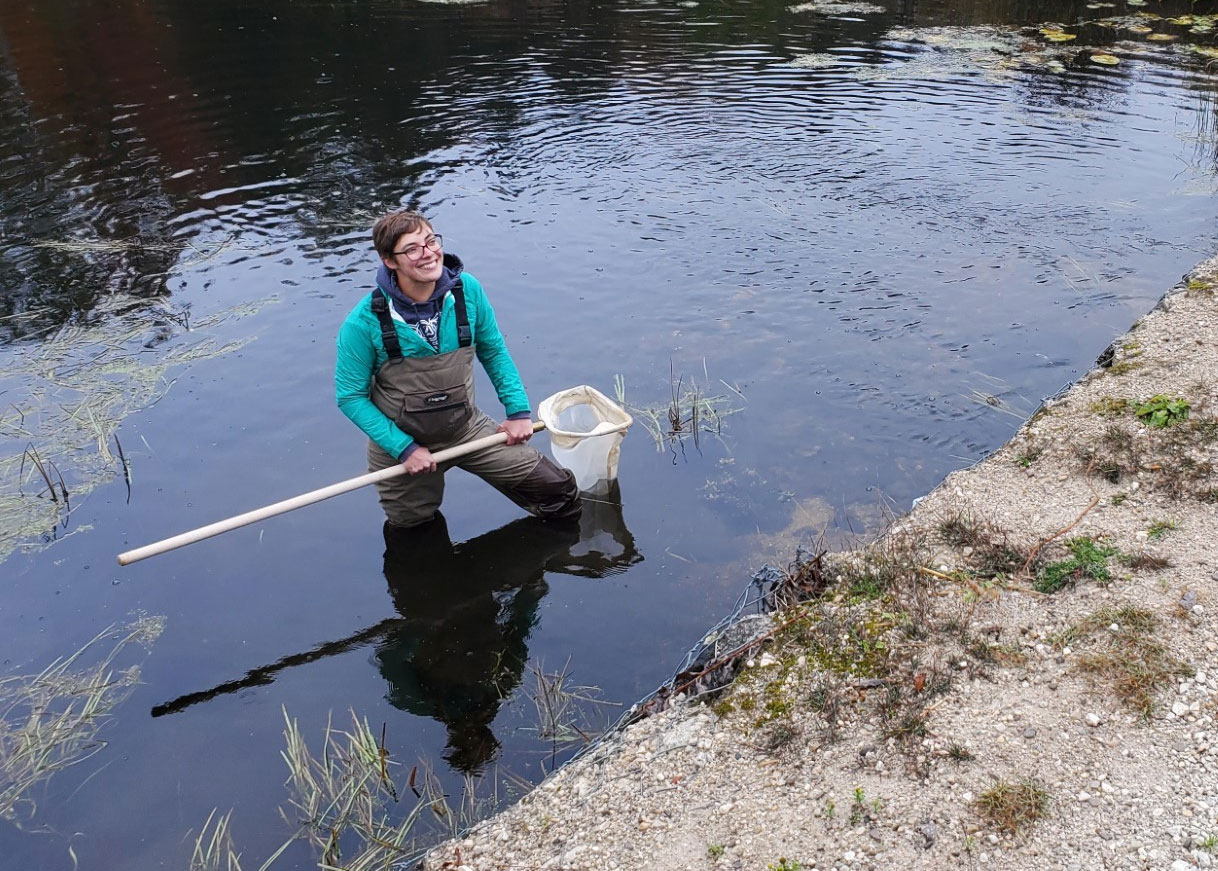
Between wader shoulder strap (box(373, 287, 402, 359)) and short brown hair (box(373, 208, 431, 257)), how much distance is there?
0.28 meters

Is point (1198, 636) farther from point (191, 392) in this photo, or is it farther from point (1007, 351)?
point (191, 392)

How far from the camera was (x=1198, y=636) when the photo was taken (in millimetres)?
4137

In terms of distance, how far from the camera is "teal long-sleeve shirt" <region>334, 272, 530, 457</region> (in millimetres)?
5449

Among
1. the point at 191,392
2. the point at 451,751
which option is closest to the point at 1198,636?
the point at 451,751

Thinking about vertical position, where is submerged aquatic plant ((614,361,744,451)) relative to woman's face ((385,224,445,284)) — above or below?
below

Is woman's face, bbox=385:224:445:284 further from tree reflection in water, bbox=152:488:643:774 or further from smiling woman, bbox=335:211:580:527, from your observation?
Result: tree reflection in water, bbox=152:488:643:774

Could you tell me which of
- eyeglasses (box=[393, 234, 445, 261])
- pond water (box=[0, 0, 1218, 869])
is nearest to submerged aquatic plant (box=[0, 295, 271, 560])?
pond water (box=[0, 0, 1218, 869])

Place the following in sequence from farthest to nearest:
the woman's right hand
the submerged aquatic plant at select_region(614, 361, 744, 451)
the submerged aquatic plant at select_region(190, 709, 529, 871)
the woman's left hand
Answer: the submerged aquatic plant at select_region(614, 361, 744, 451)
the woman's left hand
the woman's right hand
the submerged aquatic plant at select_region(190, 709, 529, 871)

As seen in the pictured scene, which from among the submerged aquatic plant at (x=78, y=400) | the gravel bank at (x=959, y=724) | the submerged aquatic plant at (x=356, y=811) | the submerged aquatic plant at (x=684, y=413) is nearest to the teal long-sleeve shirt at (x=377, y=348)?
the submerged aquatic plant at (x=356, y=811)

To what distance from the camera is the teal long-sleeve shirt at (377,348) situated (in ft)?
17.9

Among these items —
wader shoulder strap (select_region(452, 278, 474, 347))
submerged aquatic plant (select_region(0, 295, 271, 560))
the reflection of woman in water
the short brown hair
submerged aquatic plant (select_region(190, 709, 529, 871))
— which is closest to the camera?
submerged aquatic plant (select_region(190, 709, 529, 871))

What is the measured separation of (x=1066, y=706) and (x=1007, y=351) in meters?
4.95

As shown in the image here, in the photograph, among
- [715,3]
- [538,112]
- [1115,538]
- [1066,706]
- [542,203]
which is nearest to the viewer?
[1066,706]

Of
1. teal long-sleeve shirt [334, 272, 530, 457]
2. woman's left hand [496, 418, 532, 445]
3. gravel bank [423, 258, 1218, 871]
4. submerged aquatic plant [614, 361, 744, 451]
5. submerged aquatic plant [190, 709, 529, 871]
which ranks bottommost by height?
submerged aquatic plant [190, 709, 529, 871]
